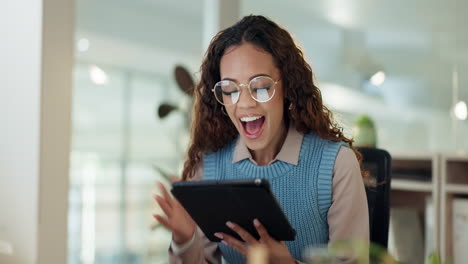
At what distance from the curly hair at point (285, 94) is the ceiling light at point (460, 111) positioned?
1776 mm

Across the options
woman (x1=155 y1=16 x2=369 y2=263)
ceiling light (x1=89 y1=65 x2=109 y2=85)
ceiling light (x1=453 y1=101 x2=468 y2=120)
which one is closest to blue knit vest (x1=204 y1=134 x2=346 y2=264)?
woman (x1=155 y1=16 x2=369 y2=263)

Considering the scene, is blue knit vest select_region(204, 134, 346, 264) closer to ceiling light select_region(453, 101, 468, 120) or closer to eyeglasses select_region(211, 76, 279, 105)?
eyeglasses select_region(211, 76, 279, 105)

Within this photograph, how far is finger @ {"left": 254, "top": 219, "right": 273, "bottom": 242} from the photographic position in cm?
124

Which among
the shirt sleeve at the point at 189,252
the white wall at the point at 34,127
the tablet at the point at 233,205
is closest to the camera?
the tablet at the point at 233,205

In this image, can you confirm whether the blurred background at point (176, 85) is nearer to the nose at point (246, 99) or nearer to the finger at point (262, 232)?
the nose at point (246, 99)

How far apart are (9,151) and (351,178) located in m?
1.46

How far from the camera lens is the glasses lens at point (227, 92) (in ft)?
4.85

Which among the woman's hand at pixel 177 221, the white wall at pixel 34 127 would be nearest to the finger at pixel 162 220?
the woman's hand at pixel 177 221

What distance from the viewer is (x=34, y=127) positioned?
2.28m

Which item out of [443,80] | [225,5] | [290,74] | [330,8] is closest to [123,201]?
[225,5]

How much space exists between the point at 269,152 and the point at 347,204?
277 millimetres

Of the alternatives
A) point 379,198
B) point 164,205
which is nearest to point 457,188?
point 379,198

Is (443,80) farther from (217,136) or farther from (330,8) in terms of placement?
(217,136)

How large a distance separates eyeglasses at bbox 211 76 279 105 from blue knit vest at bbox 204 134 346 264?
0.19m
